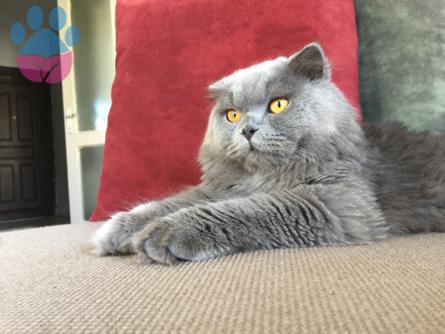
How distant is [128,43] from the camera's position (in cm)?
145

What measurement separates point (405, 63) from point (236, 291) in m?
1.02

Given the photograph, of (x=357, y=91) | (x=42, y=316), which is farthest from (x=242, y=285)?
(x=357, y=91)

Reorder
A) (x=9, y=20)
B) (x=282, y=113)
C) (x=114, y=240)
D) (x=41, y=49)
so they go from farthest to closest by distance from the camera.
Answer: (x=9, y=20) → (x=41, y=49) → (x=282, y=113) → (x=114, y=240)

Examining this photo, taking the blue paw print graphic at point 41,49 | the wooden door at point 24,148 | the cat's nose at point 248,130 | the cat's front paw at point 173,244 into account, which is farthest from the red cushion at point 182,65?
the wooden door at point 24,148

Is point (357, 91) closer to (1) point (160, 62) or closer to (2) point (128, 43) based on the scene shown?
(1) point (160, 62)

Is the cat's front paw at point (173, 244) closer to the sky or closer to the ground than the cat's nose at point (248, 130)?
closer to the ground

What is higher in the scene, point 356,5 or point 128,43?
point 356,5

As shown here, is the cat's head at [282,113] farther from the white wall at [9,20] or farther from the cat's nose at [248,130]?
the white wall at [9,20]

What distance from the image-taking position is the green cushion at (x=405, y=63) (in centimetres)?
128

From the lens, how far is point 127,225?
944 millimetres

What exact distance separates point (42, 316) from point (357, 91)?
1.09 meters

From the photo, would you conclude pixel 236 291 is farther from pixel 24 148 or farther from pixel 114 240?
pixel 24 148

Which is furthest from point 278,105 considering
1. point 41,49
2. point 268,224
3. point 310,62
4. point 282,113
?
point 41,49

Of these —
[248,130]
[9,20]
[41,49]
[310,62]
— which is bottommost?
[248,130]
